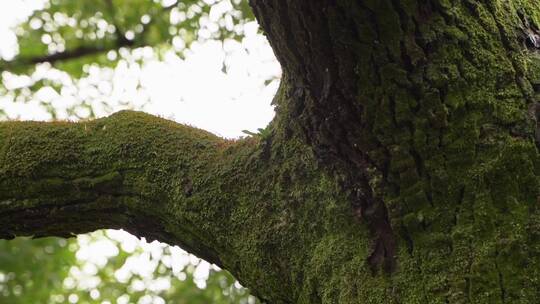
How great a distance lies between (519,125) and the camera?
169 centimetres

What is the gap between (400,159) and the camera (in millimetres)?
1738

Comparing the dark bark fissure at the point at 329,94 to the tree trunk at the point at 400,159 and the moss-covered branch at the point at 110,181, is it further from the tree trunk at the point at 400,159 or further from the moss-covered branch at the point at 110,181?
the moss-covered branch at the point at 110,181

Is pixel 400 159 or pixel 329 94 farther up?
pixel 329 94

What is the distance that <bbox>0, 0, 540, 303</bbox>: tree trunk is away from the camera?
163 centimetres

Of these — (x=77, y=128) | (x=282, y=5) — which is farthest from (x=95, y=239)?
(x=282, y=5)

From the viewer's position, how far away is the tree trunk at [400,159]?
1630mm

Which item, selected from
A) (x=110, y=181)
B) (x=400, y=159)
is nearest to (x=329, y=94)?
(x=400, y=159)

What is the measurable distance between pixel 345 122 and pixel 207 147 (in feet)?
2.58

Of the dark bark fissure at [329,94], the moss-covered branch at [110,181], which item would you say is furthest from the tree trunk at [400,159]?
the moss-covered branch at [110,181]

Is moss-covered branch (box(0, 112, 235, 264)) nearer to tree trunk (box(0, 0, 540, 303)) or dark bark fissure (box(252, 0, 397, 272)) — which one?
tree trunk (box(0, 0, 540, 303))

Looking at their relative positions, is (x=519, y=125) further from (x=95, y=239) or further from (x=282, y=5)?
(x=95, y=239)

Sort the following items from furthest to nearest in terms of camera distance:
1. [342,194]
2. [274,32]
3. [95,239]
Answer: [95,239]
[342,194]
[274,32]

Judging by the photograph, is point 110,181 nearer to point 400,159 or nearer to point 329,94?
point 329,94

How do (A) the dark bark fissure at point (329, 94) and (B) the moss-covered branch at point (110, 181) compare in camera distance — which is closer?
(A) the dark bark fissure at point (329, 94)
